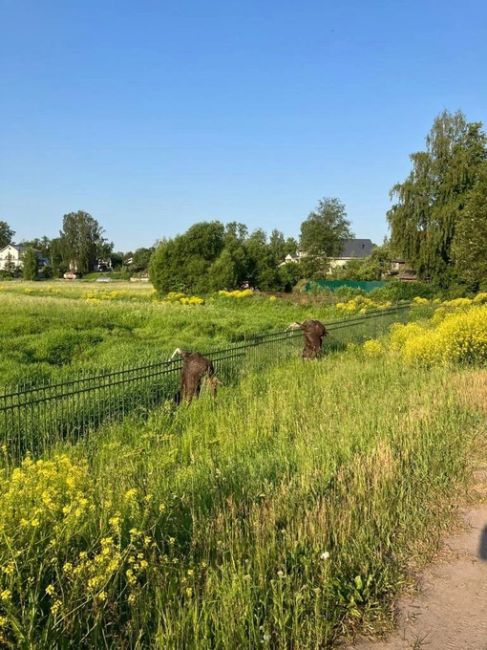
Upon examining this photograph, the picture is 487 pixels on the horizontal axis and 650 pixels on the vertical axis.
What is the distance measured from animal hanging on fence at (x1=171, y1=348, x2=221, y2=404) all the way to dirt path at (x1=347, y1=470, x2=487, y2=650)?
5574mm

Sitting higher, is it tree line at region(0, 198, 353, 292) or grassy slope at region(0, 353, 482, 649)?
tree line at region(0, 198, 353, 292)

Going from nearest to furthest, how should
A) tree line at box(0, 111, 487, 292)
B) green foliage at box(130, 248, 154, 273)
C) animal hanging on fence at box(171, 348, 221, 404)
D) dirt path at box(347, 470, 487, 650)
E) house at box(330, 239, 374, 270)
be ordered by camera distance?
dirt path at box(347, 470, 487, 650) < animal hanging on fence at box(171, 348, 221, 404) < tree line at box(0, 111, 487, 292) < house at box(330, 239, 374, 270) < green foliage at box(130, 248, 154, 273)

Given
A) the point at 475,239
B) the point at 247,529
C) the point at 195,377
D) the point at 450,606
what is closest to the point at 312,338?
the point at 195,377

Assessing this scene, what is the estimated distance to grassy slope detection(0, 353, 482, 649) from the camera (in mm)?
3033

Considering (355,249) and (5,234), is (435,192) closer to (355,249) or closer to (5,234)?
(355,249)

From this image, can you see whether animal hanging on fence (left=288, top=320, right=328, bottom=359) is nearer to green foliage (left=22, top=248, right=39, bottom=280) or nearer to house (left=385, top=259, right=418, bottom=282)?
house (left=385, top=259, right=418, bottom=282)

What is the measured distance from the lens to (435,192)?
4794 cm

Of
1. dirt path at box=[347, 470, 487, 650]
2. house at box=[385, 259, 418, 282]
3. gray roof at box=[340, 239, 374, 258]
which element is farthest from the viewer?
gray roof at box=[340, 239, 374, 258]

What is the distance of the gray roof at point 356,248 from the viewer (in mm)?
109650

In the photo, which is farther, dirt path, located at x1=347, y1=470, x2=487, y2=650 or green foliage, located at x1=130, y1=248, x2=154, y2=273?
green foliage, located at x1=130, y1=248, x2=154, y2=273

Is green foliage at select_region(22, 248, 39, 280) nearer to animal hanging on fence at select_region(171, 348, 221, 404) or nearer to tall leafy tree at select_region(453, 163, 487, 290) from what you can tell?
tall leafy tree at select_region(453, 163, 487, 290)

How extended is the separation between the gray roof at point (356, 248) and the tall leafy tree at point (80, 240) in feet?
178

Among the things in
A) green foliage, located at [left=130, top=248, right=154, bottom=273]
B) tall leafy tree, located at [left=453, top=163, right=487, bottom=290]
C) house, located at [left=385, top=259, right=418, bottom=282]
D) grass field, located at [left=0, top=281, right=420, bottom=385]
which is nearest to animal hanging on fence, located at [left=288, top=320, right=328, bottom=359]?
grass field, located at [left=0, top=281, right=420, bottom=385]

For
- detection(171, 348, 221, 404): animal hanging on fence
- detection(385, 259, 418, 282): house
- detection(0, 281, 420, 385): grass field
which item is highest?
detection(385, 259, 418, 282): house
